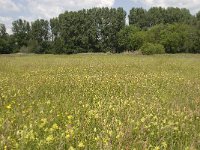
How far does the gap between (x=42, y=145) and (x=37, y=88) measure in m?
5.53

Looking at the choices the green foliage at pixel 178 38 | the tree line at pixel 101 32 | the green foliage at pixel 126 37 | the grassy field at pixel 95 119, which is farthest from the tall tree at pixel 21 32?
the grassy field at pixel 95 119

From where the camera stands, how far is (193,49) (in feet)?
264

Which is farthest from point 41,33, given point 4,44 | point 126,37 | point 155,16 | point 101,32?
point 155,16

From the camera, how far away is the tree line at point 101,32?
86.1m

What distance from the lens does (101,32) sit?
103500 mm

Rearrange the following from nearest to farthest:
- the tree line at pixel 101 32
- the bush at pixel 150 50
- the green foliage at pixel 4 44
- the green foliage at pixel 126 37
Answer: the bush at pixel 150 50 < the tree line at pixel 101 32 < the green foliage at pixel 126 37 < the green foliage at pixel 4 44

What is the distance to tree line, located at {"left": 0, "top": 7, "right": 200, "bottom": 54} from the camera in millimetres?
86125

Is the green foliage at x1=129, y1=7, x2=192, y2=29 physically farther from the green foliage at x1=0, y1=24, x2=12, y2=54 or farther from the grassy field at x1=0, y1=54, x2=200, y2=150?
the grassy field at x1=0, y1=54, x2=200, y2=150

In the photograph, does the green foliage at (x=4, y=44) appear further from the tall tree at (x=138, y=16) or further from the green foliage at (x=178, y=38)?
the green foliage at (x=178, y=38)

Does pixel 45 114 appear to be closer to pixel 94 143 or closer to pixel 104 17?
pixel 94 143

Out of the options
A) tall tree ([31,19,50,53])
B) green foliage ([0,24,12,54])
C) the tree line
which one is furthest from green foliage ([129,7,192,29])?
green foliage ([0,24,12,54])

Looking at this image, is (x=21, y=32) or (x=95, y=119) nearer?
(x=95, y=119)

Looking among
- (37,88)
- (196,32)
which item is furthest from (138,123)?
(196,32)

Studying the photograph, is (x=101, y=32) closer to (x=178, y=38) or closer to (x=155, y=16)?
(x=155, y=16)
